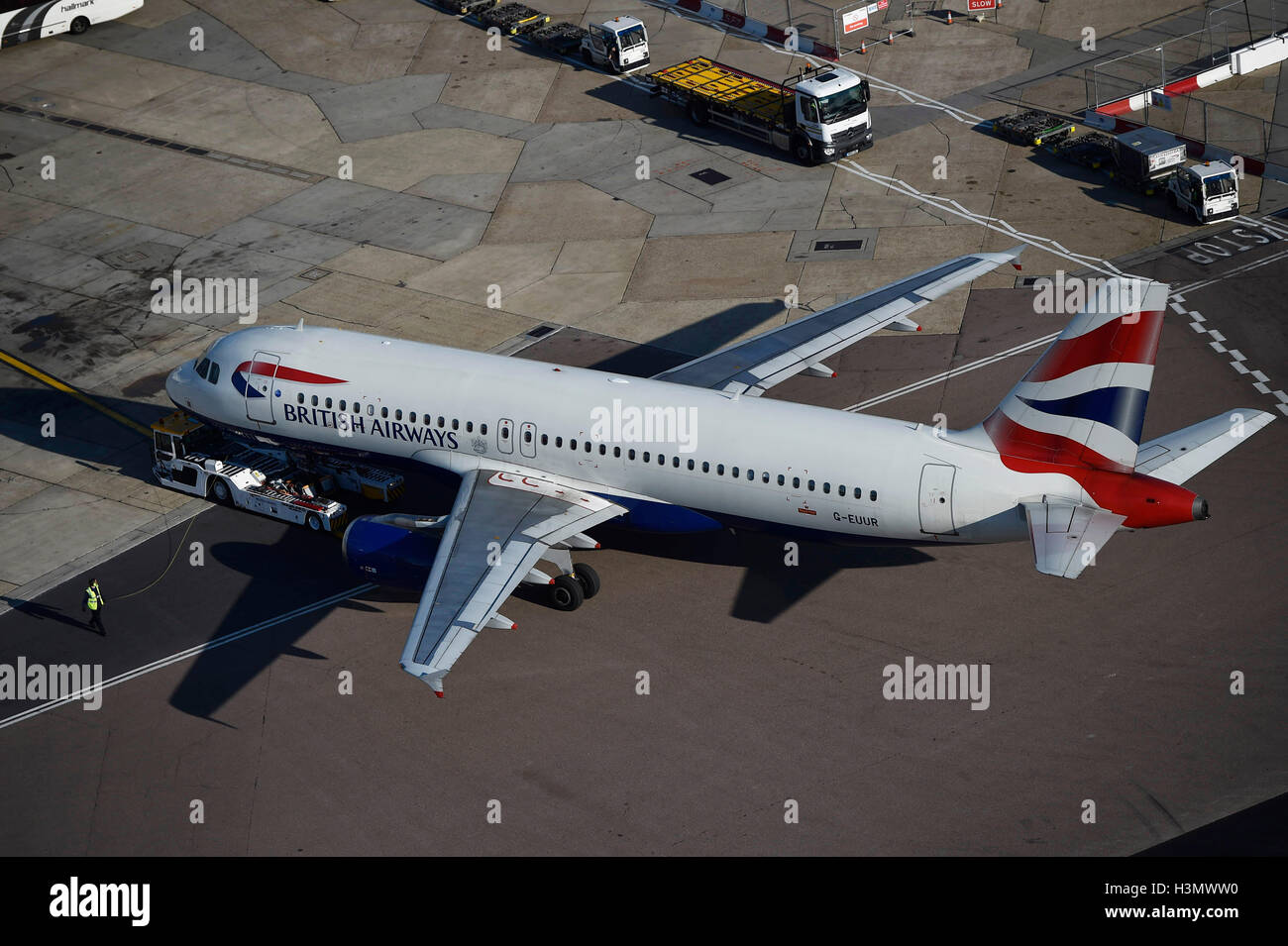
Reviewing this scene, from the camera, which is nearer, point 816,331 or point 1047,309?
point 816,331

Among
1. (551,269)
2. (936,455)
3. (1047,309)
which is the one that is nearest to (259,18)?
(551,269)

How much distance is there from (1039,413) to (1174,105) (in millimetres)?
38559

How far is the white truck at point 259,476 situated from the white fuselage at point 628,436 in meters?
1.42

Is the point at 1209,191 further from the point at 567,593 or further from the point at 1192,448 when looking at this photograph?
the point at 567,593

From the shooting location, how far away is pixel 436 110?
71.9 meters

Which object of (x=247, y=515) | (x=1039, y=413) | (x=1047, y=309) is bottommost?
(x=247, y=515)

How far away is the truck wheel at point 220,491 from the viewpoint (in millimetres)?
45031

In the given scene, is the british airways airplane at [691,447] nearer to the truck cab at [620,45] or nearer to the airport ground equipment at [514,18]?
the truck cab at [620,45]

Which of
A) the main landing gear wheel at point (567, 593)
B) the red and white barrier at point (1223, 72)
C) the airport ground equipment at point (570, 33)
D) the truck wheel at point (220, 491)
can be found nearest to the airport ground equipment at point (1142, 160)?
the red and white barrier at point (1223, 72)

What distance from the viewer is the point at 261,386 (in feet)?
143

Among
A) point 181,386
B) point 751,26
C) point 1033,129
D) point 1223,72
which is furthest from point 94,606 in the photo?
point 1223,72

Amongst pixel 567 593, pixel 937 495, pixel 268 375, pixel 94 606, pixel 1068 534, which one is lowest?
pixel 94 606

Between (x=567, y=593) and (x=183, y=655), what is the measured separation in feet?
38.0

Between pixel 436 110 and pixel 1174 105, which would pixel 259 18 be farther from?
pixel 1174 105
